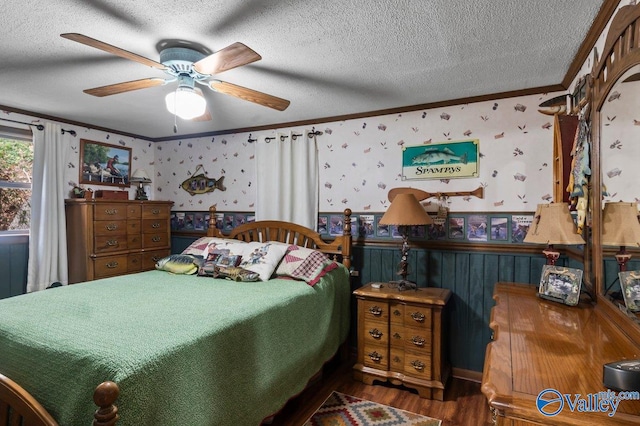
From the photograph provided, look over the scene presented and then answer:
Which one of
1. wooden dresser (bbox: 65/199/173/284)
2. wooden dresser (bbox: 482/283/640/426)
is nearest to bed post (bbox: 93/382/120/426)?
wooden dresser (bbox: 482/283/640/426)

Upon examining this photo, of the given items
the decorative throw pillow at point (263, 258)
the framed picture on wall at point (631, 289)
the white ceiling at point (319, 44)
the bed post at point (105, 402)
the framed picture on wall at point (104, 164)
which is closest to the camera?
the bed post at point (105, 402)

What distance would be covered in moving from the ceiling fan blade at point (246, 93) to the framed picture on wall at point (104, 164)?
248 cm

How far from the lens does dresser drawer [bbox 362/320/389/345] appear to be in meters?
2.69

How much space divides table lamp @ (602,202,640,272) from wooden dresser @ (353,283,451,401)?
1.21m

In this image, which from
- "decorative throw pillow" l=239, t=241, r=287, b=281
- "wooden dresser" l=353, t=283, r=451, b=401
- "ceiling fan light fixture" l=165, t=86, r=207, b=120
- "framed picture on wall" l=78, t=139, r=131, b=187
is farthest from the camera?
"framed picture on wall" l=78, t=139, r=131, b=187

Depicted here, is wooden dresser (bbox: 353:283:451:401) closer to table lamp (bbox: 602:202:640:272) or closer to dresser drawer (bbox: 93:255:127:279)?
table lamp (bbox: 602:202:640:272)

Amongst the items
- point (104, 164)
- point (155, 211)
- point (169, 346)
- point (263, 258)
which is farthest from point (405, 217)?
point (104, 164)

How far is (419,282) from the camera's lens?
301 centimetres

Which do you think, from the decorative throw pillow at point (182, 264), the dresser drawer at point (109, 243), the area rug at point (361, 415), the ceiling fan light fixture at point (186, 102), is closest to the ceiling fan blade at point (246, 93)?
the ceiling fan light fixture at point (186, 102)

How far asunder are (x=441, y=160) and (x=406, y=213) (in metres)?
0.66

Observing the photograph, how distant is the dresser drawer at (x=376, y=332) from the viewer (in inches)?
106

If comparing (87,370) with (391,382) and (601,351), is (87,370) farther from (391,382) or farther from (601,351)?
(391,382)

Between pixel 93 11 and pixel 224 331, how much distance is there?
1.63 meters

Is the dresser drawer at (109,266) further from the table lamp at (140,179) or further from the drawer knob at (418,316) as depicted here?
the drawer knob at (418,316)
